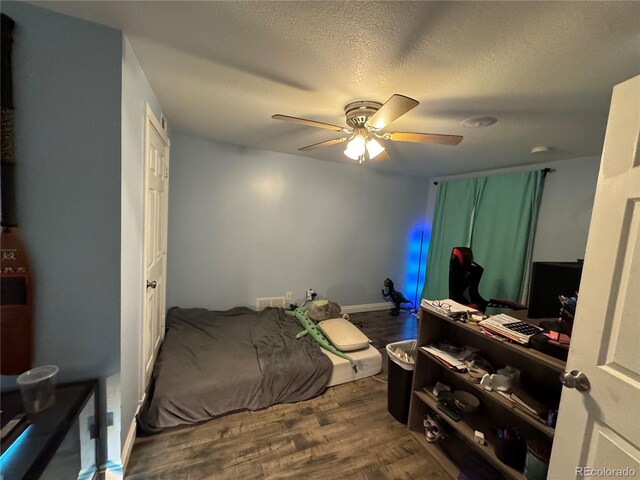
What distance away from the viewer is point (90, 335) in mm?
1124

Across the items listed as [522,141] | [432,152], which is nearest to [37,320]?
[432,152]

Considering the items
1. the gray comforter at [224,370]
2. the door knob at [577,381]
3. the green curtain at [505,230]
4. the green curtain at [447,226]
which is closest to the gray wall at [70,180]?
the gray comforter at [224,370]

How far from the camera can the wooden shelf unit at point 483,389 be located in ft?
3.87

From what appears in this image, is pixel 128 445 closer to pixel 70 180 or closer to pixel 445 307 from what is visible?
pixel 70 180

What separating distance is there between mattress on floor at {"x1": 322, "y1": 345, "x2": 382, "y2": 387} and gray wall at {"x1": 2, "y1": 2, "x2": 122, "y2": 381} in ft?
5.48

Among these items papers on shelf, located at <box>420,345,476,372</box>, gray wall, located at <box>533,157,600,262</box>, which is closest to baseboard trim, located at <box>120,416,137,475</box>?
papers on shelf, located at <box>420,345,476,372</box>

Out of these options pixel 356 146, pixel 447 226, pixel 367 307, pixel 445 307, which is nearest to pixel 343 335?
pixel 445 307

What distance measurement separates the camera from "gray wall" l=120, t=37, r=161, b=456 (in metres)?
1.15

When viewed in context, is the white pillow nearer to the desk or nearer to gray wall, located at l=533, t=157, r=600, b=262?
the desk

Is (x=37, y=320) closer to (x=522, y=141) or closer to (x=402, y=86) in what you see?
(x=402, y=86)

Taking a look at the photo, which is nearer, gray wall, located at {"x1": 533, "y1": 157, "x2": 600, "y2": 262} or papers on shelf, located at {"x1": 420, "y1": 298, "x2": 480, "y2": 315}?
papers on shelf, located at {"x1": 420, "y1": 298, "x2": 480, "y2": 315}

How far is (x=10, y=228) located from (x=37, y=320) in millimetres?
419

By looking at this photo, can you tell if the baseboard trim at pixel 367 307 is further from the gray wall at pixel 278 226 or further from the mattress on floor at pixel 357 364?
the mattress on floor at pixel 357 364

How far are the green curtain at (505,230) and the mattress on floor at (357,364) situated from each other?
183 centimetres
